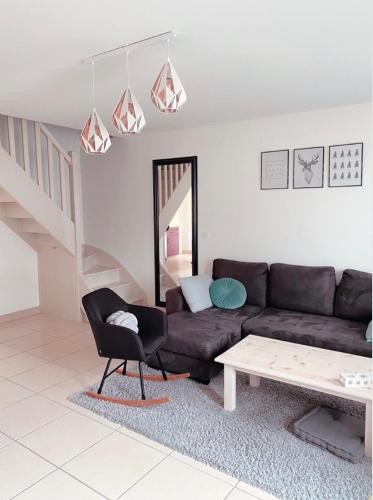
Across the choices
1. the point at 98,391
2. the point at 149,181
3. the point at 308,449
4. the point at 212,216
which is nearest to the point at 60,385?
the point at 98,391

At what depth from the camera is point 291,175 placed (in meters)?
4.22

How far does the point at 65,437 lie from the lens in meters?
2.59

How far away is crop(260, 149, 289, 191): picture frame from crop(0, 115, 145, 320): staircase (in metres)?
2.29

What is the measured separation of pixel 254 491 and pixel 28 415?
66.7 inches

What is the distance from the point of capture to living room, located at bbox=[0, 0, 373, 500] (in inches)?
84.9

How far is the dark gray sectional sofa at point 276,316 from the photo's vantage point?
3.25 metres

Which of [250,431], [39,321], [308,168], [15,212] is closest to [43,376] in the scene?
[39,321]

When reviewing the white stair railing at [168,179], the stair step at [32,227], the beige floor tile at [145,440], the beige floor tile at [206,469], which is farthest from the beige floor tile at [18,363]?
the white stair railing at [168,179]

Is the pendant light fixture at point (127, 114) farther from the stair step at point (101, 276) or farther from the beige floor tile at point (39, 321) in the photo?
the beige floor tile at point (39, 321)

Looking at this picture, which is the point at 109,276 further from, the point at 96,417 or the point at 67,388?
the point at 96,417

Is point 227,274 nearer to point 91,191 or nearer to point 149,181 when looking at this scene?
point 149,181

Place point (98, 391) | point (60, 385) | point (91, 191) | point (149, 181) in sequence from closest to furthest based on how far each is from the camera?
point (98, 391) < point (60, 385) < point (149, 181) < point (91, 191)

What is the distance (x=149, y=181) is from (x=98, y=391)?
118 inches

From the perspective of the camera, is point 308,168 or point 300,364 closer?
point 300,364
